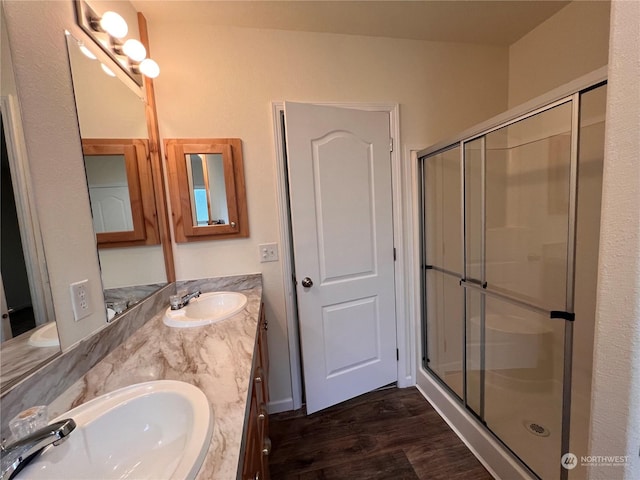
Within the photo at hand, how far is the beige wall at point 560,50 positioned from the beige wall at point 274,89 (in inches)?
4.4

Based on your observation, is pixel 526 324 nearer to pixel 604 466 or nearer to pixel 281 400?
pixel 604 466

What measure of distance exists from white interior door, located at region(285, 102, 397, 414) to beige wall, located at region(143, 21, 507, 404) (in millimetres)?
179

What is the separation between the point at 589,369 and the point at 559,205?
0.99 meters

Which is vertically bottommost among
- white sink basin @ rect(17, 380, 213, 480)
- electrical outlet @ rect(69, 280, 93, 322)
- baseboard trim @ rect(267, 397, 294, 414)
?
baseboard trim @ rect(267, 397, 294, 414)

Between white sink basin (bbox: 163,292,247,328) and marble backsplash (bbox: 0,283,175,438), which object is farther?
white sink basin (bbox: 163,292,247,328)

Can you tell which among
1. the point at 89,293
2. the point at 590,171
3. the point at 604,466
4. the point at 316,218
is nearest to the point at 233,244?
the point at 316,218

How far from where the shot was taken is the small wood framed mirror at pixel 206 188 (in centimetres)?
160

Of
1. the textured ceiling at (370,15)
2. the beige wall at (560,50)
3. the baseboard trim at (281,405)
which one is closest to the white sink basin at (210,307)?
the baseboard trim at (281,405)

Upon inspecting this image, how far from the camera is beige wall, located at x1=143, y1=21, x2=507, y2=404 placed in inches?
62.7

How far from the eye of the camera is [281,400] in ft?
6.10

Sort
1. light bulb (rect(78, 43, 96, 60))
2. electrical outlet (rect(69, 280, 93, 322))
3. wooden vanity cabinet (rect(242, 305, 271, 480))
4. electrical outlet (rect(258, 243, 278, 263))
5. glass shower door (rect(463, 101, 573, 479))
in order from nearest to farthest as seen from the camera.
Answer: wooden vanity cabinet (rect(242, 305, 271, 480)) < electrical outlet (rect(69, 280, 93, 322)) < light bulb (rect(78, 43, 96, 60)) < glass shower door (rect(463, 101, 573, 479)) < electrical outlet (rect(258, 243, 278, 263))

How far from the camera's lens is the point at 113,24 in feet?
3.70

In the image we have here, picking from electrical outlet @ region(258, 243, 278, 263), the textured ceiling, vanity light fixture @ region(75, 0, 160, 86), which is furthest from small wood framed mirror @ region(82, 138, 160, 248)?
the textured ceiling

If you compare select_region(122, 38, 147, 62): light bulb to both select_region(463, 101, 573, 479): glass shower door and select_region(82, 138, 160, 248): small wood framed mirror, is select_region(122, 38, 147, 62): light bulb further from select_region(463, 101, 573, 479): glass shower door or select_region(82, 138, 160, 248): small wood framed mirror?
select_region(463, 101, 573, 479): glass shower door
